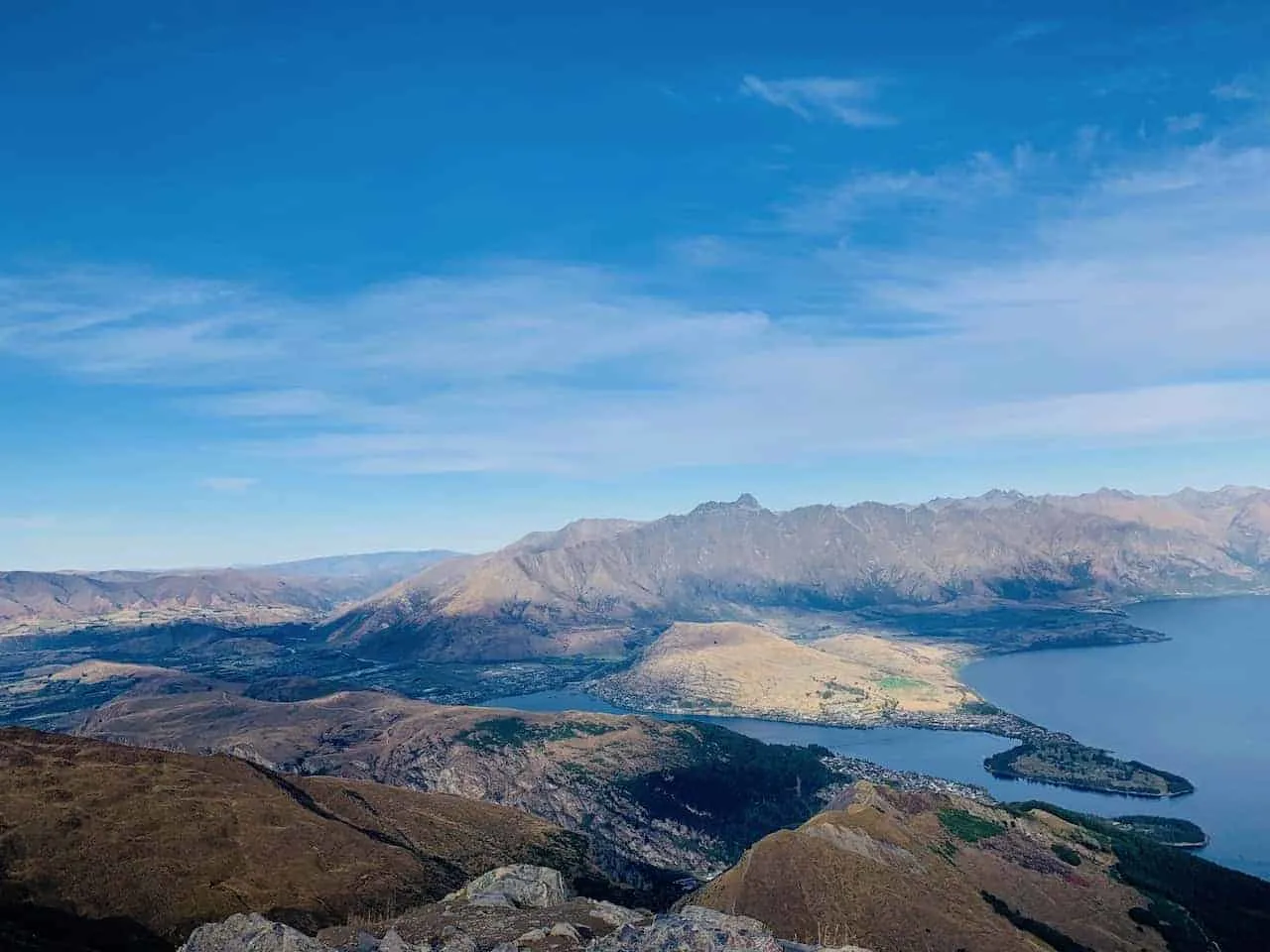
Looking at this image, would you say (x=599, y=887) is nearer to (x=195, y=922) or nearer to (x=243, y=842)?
(x=243, y=842)

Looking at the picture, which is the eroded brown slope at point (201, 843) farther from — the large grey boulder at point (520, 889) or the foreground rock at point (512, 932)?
the foreground rock at point (512, 932)

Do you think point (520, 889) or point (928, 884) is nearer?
point (520, 889)

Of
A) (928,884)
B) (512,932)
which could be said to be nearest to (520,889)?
(512,932)

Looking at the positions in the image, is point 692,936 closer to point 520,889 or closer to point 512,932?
point 512,932

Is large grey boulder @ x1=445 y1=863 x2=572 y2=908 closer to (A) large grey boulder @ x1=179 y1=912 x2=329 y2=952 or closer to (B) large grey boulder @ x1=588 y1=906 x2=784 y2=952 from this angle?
(A) large grey boulder @ x1=179 y1=912 x2=329 y2=952

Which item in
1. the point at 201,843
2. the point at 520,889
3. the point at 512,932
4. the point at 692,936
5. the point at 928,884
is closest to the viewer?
the point at 692,936

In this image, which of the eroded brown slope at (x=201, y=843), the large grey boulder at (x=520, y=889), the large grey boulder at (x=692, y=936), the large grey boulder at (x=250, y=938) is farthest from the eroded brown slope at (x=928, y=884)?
the large grey boulder at (x=250, y=938)

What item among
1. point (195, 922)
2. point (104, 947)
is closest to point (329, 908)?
point (195, 922)

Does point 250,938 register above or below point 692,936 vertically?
below
